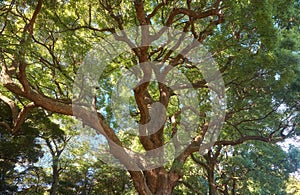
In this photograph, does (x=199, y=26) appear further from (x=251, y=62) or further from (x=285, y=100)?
(x=285, y=100)

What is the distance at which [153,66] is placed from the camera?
652 cm

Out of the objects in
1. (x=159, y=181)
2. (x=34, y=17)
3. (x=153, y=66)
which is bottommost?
(x=159, y=181)

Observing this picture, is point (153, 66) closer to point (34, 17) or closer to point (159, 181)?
point (159, 181)

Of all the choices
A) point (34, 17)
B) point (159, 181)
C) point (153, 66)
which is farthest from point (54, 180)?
point (34, 17)

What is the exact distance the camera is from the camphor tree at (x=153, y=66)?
4.84m

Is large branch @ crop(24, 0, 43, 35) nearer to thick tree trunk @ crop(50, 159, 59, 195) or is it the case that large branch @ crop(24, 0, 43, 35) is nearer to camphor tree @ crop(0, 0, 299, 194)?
camphor tree @ crop(0, 0, 299, 194)

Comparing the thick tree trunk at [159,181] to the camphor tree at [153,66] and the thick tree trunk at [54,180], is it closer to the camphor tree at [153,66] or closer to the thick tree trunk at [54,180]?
the camphor tree at [153,66]

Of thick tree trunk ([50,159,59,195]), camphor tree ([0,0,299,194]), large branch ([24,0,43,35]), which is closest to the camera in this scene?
large branch ([24,0,43,35])

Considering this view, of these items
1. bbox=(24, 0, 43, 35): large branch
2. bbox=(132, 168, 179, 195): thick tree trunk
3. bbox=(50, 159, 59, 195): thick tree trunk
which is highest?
bbox=(50, 159, 59, 195): thick tree trunk

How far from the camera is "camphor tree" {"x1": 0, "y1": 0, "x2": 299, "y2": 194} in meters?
4.84

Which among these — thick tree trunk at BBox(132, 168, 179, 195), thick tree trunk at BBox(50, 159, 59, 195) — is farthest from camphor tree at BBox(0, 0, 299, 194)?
→ thick tree trunk at BBox(50, 159, 59, 195)

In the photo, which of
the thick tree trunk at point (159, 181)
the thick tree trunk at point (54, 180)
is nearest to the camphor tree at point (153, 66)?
the thick tree trunk at point (159, 181)

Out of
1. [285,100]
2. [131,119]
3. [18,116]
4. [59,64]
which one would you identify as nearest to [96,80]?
[59,64]

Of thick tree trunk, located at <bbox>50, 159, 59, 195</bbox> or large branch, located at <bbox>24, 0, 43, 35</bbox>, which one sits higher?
thick tree trunk, located at <bbox>50, 159, 59, 195</bbox>
